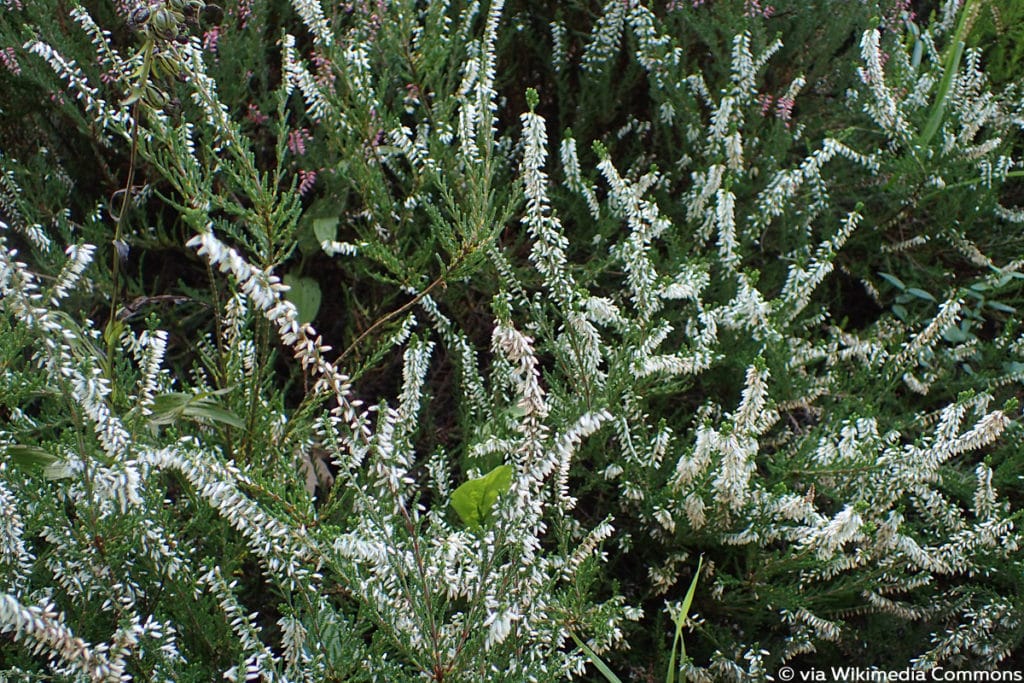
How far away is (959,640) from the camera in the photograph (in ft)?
5.94

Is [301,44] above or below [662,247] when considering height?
above

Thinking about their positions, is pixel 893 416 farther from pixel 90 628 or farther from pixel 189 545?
pixel 90 628

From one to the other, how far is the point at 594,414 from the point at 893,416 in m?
1.08

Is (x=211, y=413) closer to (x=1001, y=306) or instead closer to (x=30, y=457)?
(x=30, y=457)

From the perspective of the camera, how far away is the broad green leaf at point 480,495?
5.05 ft

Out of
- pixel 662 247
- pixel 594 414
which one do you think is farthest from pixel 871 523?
pixel 662 247

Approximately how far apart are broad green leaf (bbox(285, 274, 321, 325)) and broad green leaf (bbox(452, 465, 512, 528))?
0.76m

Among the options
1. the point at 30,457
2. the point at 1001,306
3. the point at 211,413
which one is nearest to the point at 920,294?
the point at 1001,306

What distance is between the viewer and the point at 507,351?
1399 mm

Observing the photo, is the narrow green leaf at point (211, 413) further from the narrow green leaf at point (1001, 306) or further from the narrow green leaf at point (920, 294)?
the narrow green leaf at point (1001, 306)

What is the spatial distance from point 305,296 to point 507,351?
0.93 m

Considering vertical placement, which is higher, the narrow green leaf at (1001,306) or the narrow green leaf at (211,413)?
the narrow green leaf at (211,413)

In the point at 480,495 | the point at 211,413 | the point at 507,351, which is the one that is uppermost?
the point at 507,351

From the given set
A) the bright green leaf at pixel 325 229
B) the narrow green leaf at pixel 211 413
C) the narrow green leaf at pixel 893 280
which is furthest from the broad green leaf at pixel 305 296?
the narrow green leaf at pixel 893 280
